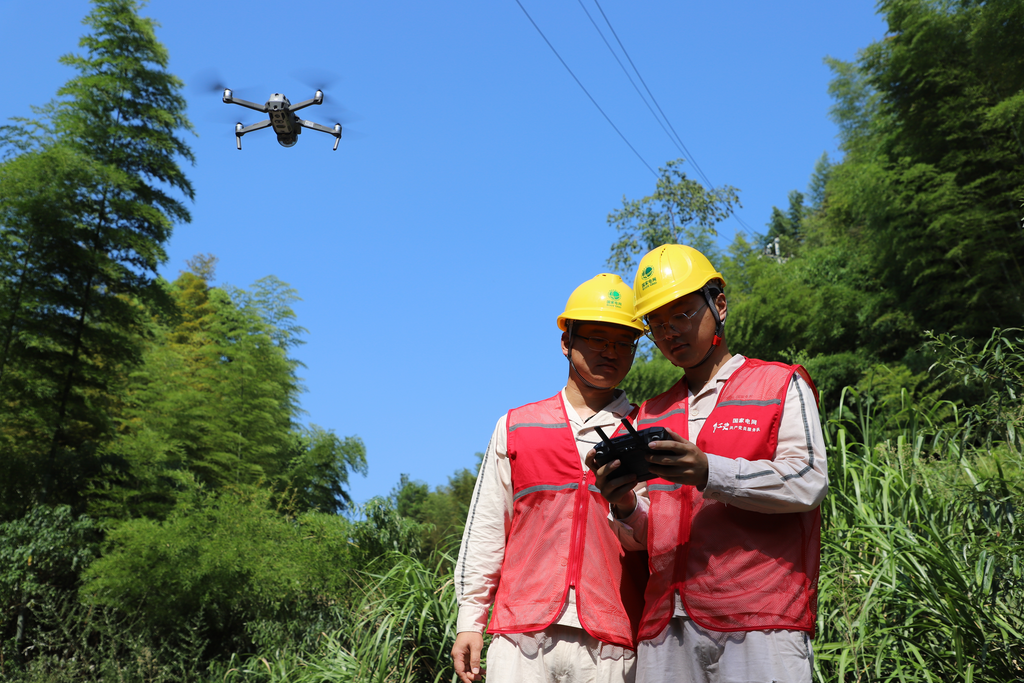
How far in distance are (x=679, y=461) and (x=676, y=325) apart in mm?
505

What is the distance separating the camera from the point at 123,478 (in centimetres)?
1039

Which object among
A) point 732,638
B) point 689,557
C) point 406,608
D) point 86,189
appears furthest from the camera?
point 86,189

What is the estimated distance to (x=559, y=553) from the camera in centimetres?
218

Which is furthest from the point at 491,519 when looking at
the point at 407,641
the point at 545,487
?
the point at 407,641

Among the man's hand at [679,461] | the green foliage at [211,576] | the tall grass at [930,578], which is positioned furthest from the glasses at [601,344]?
the green foliage at [211,576]

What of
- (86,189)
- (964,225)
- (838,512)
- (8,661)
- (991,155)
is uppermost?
(991,155)

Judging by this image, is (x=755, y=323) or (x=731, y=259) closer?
(x=755, y=323)

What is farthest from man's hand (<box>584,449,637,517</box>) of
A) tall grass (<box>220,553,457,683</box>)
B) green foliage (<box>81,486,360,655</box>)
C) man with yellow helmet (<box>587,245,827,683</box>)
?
green foliage (<box>81,486,360,655</box>)

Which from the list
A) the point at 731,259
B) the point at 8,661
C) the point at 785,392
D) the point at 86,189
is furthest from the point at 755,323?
the point at 785,392

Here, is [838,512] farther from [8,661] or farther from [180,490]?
[180,490]

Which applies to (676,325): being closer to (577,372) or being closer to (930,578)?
(577,372)

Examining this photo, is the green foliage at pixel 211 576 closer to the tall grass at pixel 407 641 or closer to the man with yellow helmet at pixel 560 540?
the tall grass at pixel 407 641

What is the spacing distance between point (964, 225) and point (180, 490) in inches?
522

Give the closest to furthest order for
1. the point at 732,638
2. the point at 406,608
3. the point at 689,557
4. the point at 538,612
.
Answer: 1. the point at 732,638
2. the point at 689,557
3. the point at 538,612
4. the point at 406,608
